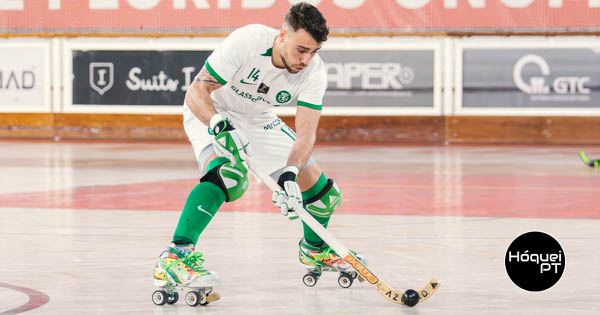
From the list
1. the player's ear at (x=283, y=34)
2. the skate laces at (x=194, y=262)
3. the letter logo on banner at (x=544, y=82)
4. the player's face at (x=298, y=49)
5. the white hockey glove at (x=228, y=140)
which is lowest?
the skate laces at (x=194, y=262)

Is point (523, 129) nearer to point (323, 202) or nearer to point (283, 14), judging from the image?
point (283, 14)

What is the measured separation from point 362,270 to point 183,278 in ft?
3.48

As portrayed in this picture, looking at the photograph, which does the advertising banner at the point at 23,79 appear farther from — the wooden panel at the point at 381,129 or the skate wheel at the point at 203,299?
the skate wheel at the point at 203,299

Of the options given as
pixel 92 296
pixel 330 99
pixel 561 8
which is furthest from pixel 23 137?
pixel 92 296

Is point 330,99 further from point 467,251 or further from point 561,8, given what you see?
point 467,251

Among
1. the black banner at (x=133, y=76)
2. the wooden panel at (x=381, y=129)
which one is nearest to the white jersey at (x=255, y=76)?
the wooden panel at (x=381, y=129)

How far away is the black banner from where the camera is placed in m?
22.8

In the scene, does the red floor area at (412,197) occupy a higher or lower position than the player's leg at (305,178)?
lower

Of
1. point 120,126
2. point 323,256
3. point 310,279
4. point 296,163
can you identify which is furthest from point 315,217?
point 120,126

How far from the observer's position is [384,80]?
22078mm

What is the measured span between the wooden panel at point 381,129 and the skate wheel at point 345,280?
1520 cm

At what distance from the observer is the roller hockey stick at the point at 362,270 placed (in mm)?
6297

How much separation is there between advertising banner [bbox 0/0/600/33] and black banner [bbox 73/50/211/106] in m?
0.58

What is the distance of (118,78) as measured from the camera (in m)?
23.0
